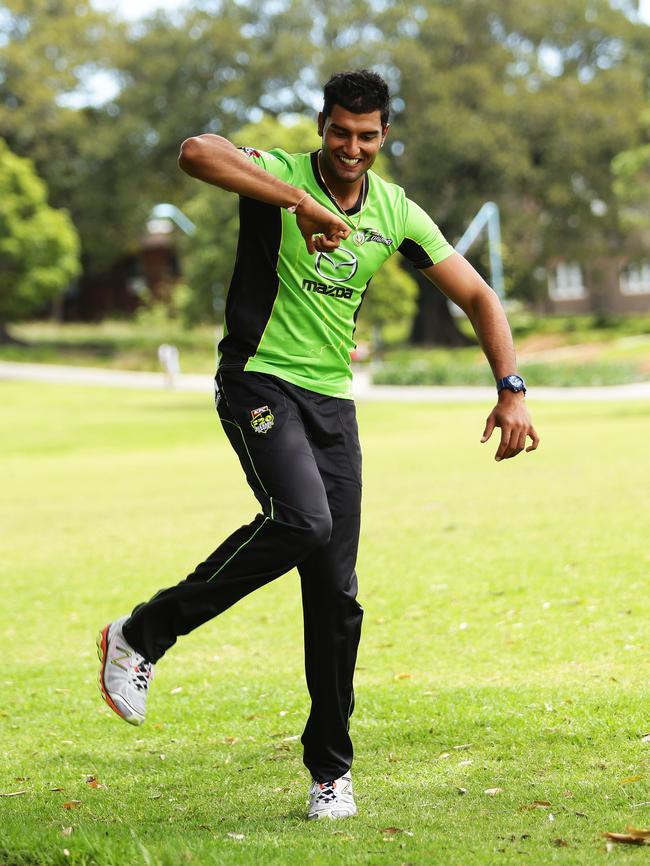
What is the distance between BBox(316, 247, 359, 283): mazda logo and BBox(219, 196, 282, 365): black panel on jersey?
0.55 ft

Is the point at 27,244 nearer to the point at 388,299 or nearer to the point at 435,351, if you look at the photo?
the point at 435,351

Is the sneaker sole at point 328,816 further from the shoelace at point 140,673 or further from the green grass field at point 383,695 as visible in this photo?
the shoelace at point 140,673

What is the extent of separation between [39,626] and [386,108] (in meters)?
6.22

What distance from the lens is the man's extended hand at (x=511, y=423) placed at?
15.3ft

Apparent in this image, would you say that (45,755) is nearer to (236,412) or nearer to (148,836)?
(148,836)

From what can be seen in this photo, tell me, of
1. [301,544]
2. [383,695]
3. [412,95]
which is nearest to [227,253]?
[412,95]

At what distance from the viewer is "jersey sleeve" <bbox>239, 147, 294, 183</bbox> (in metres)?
4.48

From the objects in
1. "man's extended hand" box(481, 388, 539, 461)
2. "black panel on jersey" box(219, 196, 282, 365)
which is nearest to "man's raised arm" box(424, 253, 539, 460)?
"man's extended hand" box(481, 388, 539, 461)

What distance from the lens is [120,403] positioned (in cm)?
4634

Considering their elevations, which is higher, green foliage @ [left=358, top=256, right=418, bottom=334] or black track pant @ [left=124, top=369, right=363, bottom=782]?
green foliage @ [left=358, top=256, right=418, bottom=334]

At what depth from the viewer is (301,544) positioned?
4488 millimetres

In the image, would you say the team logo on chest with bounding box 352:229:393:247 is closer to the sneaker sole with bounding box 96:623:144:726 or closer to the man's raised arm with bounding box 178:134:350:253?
the man's raised arm with bounding box 178:134:350:253

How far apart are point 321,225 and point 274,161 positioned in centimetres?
44

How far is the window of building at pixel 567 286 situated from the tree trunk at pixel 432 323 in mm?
14076
